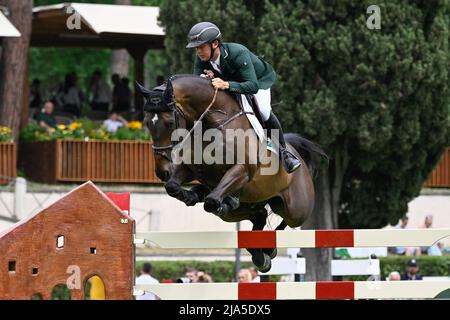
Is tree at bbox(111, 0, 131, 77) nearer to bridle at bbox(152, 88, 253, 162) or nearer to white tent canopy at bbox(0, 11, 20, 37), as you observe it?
white tent canopy at bbox(0, 11, 20, 37)

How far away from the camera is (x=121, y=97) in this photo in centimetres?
2331

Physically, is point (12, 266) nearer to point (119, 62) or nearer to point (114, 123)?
point (114, 123)

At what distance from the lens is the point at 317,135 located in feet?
59.5

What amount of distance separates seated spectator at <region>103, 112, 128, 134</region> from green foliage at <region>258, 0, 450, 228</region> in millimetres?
4365

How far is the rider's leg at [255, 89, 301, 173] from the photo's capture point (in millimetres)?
10328

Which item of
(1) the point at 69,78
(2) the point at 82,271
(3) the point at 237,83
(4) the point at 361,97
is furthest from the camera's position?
(1) the point at 69,78

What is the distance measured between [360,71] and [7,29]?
5868mm

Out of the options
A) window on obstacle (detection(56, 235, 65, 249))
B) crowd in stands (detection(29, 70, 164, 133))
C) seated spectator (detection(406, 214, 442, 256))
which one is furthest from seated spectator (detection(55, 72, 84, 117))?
window on obstacle (detection(56, 235, 65, 249))

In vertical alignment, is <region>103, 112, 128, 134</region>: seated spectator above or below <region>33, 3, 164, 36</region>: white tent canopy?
below

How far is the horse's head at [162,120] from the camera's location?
30.1 feet

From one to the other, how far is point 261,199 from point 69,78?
13687 millimetres
